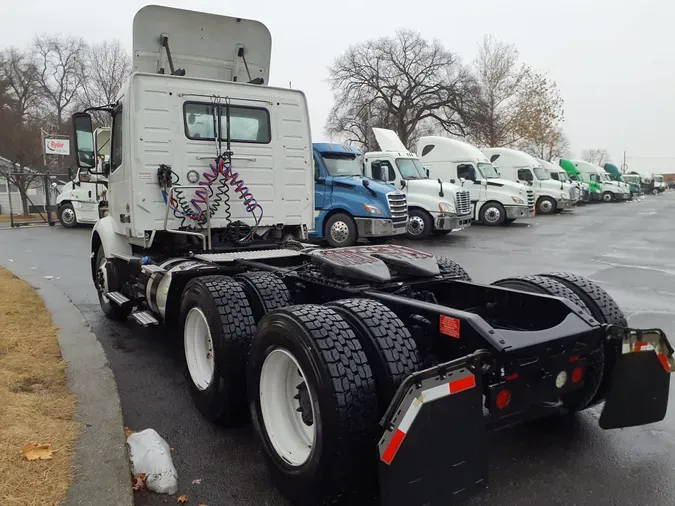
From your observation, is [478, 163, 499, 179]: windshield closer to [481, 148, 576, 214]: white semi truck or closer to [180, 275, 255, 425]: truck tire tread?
[481, 148, 576, 214]: white semi truck

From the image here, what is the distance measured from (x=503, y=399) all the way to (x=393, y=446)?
695 mm

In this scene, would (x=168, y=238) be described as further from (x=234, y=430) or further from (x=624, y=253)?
(x=624, y=253)

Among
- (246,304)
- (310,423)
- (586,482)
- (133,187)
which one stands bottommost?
(586,482)

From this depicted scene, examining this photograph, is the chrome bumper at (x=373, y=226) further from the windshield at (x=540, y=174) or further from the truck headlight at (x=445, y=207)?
the windshield at (x=540, y=174)

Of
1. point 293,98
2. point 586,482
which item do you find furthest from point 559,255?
point 586,482

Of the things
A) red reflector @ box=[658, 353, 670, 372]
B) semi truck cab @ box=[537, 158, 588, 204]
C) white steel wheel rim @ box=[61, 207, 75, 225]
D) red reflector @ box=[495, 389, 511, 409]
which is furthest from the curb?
semi truck cab @ box=[537, 158, 588, 204]

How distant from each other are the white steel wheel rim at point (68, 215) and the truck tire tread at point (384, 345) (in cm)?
2158

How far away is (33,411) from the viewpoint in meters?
3.68

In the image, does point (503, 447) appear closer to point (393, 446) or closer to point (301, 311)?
point (393, 446)

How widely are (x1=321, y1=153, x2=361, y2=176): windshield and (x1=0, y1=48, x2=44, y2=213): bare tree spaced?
49.0ft

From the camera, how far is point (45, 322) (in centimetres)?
609

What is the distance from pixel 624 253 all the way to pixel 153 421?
12.6m

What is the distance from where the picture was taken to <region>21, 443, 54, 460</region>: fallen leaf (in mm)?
3086

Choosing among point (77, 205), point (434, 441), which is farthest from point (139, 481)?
point (77, 205)
